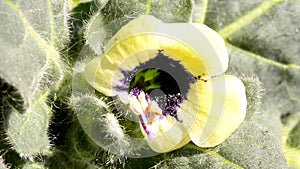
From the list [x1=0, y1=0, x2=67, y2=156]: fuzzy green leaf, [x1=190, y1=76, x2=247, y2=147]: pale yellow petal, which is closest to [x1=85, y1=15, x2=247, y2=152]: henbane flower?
[x1=190, y1=76, x2=247, y2=147]: pale yellow petal

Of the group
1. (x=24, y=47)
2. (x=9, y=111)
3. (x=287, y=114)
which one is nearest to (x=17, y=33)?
(x=24, y=47)

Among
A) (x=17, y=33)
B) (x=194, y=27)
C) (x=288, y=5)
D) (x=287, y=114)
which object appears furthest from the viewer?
(x=287, y=114)

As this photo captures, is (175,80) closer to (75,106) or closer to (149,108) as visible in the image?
(149,108)

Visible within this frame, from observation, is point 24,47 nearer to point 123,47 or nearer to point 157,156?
point 123,47

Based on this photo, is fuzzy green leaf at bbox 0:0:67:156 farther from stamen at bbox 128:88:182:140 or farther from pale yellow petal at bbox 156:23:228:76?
pale yellow petal at bbox 156:23:228:76

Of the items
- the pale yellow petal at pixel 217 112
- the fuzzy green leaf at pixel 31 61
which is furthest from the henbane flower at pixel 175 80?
the fuzzy green leaf at pixel 31 61

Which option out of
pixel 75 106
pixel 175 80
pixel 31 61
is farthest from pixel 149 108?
pixel 31 61

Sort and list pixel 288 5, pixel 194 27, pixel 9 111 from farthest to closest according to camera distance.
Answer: pixel 288 5, pixel 194 27, pixel 9 111
